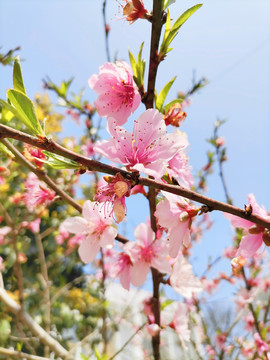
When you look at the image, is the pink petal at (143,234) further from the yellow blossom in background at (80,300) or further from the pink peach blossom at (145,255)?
the yellow blossom in background at (80,300)

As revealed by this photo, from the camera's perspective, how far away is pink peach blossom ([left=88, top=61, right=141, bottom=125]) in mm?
866

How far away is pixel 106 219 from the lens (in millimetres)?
931

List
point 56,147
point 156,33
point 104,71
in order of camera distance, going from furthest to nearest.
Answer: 1. point 104,71
2. point 156,33
3. point 56,147

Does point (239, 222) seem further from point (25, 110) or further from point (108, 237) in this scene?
point (25, 110)

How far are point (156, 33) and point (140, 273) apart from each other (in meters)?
0.73

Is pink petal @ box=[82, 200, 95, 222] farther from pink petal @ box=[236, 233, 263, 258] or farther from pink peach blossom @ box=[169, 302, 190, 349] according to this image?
pink peach blossom @ box=[169, 302, 190, 349]

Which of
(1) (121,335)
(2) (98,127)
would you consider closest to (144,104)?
(2) (98,127)

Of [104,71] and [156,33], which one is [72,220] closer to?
[104,71]

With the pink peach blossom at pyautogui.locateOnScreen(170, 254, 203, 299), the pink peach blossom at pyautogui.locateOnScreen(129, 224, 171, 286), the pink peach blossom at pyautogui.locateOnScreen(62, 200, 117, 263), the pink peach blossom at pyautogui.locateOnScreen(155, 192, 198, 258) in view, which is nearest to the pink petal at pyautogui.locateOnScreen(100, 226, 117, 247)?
the pink peach blossom at pyautogui.locateOnScreen(62, 200, 117, 263)

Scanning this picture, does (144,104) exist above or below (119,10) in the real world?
below

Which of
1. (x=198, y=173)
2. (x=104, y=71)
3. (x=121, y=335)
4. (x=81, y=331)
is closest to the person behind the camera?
(x=104, y=71)

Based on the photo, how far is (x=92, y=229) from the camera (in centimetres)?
97

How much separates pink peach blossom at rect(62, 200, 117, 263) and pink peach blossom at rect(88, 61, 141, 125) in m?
0.29

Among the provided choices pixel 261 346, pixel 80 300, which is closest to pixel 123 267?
pixel 261 346
